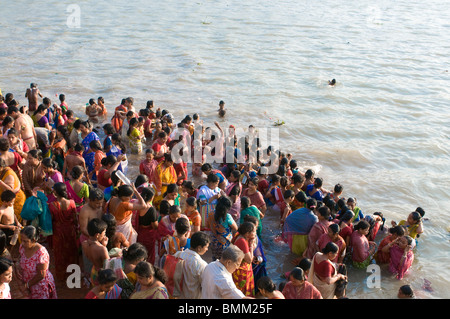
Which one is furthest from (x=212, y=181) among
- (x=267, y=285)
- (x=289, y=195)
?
(x=267, y=285)

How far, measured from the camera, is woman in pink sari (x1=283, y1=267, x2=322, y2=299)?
15.0 feet

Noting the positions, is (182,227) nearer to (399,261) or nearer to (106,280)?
(106,280)

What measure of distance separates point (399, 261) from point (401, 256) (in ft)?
0.34

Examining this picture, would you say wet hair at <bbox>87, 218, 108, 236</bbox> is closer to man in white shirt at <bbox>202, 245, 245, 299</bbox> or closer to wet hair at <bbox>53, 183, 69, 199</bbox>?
wet hair at <bbox>53, 183, 69, 199</bbox>

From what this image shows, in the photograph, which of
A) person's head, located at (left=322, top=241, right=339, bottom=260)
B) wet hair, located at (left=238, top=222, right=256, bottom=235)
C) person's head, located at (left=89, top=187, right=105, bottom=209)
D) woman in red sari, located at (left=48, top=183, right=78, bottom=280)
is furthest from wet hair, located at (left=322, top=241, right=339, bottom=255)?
woman in red sari, located at (left=48, top=183, right=78, bottom=280)

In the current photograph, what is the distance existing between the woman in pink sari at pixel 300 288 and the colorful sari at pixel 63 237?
2.87m

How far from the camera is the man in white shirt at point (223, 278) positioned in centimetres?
418

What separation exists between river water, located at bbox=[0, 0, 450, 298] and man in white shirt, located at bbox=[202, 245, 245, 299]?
2703 millimetres

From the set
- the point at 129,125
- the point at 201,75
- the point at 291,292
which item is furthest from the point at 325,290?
the point at 201,75

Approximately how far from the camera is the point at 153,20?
27.3 metres

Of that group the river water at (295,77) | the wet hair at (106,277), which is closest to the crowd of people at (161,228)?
the wet hair at (106,277)

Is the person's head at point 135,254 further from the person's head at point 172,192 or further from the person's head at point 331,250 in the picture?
the person's head at point 331,250

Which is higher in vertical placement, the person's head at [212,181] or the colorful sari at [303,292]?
the person's head at [212,181]
